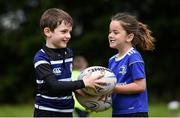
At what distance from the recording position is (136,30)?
599 cm

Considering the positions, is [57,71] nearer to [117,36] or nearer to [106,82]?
[106,82]

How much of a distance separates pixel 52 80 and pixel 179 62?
49.1 ft

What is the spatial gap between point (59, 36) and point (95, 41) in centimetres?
1413

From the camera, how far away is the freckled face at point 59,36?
5590 mm

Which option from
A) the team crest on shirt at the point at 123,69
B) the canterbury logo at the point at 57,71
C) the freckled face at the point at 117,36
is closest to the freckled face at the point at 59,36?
the canterbury logo at the point at 57,71

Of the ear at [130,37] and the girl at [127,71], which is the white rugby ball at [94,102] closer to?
the girl at [127,71]

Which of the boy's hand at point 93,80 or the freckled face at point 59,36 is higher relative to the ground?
the freckled face at point 59,36

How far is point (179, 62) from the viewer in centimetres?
1998

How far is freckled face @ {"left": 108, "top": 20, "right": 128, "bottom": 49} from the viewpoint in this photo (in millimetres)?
5859

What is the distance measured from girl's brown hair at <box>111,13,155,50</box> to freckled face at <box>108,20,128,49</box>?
0.05 metres

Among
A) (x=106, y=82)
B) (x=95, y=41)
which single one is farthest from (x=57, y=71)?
(x=95, y=41)

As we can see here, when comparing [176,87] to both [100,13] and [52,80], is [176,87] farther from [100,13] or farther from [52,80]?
[52,80]

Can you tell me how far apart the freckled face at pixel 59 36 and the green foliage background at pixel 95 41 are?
13.9 metres

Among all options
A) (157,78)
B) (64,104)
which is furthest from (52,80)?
(157,78)
